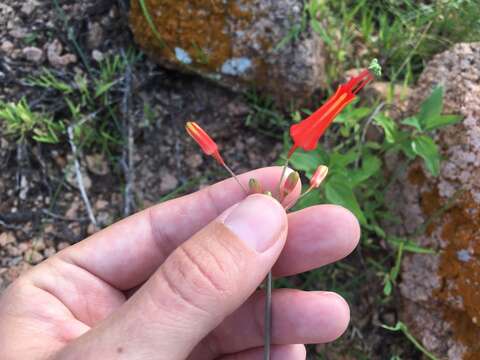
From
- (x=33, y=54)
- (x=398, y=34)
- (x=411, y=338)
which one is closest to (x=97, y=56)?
(x=33, y=54)

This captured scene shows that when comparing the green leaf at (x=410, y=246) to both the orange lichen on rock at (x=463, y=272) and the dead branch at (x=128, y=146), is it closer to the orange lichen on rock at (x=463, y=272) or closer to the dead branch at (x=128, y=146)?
the orange lichen on rock at (x=463, y=272)

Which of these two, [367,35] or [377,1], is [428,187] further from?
[377,1]

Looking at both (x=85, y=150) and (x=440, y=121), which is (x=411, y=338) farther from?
(x=85, y=150)

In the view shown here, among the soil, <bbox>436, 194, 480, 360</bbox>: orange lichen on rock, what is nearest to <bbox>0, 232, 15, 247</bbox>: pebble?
the soil

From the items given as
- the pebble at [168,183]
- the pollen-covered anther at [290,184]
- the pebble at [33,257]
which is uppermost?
the pollen-covered anther at [290,184]

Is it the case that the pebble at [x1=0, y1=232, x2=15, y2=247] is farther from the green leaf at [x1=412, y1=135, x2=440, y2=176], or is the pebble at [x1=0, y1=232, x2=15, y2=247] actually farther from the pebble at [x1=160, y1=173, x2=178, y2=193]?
the green leaf at [x1=412, y1=135, x2=440, y2=176]

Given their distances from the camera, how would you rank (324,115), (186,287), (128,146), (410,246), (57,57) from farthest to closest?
(57,57), (128,146), (410,246), (324,115), (186,287)

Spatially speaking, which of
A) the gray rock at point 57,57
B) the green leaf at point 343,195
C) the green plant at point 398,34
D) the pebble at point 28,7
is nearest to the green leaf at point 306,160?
the green leaf at point 343,195
